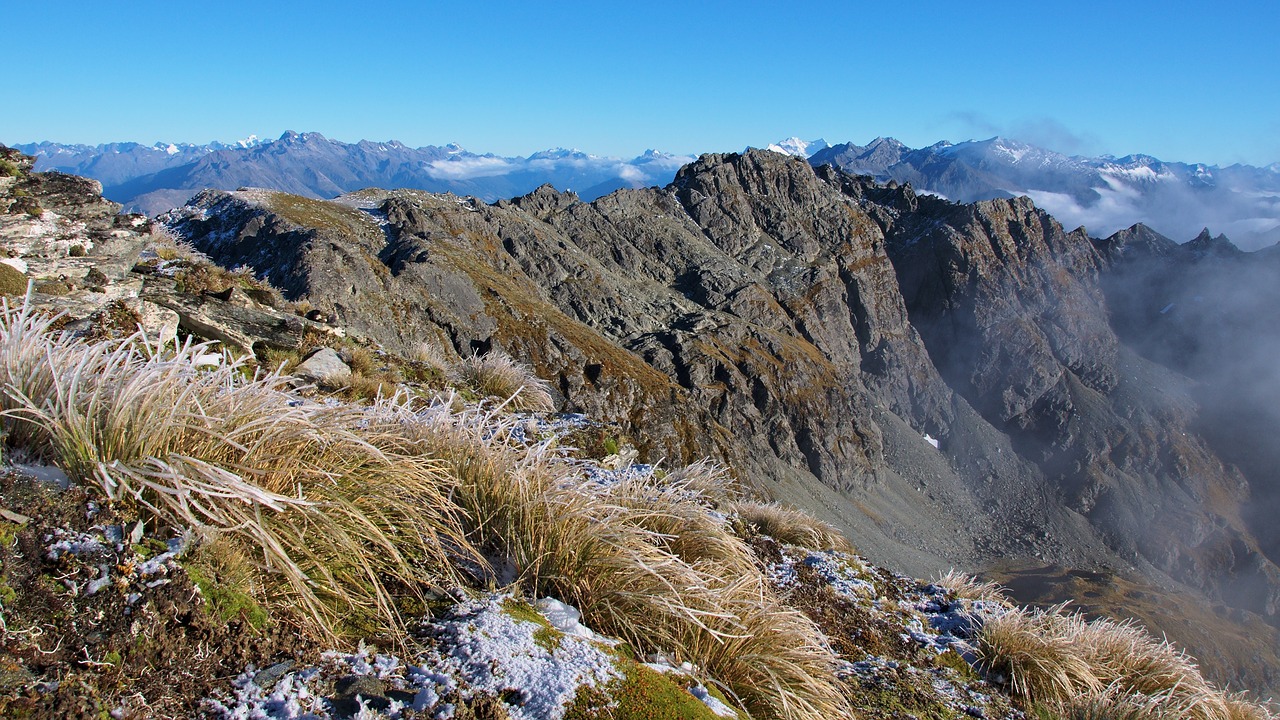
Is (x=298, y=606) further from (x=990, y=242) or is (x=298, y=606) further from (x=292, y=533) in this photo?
(x=990, y=242)

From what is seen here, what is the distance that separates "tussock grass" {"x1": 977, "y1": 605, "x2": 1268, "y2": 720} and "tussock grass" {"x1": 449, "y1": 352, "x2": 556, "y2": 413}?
6526mm

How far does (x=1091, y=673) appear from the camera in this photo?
5375 millimetres

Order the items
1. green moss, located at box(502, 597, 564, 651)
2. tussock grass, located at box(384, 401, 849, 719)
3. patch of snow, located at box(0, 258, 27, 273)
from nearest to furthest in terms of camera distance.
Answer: green moss, located at box(502, 597, 564, 651), tussock grass, located at box(384, 401, 849, 719), patch of snow, located at box(0, 258, 27, 273)

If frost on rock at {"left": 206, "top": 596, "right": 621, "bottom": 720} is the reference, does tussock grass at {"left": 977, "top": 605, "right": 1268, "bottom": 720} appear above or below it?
below

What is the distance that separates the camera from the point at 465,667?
8.41 feet

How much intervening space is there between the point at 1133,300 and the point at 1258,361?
2576 centimetres

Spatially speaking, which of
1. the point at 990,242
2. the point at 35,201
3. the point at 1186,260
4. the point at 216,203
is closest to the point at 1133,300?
the point at 1186,260

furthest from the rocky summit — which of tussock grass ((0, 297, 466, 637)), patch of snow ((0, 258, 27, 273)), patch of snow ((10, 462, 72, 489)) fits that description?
patch of snow ((10, 462, 72, 489))

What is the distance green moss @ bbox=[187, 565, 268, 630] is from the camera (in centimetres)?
235

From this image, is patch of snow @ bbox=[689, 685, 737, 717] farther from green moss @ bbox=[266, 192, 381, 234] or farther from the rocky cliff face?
green moss @ bbox=[266, 192, 381, 234]

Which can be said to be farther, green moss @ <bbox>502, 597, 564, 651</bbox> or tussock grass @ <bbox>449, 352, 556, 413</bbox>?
tussock grass @ <bbox>449, 352, 556, 413</bbox>

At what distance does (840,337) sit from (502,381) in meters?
122

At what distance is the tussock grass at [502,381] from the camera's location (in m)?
10.1

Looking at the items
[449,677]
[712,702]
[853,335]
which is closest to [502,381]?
[712,702]
